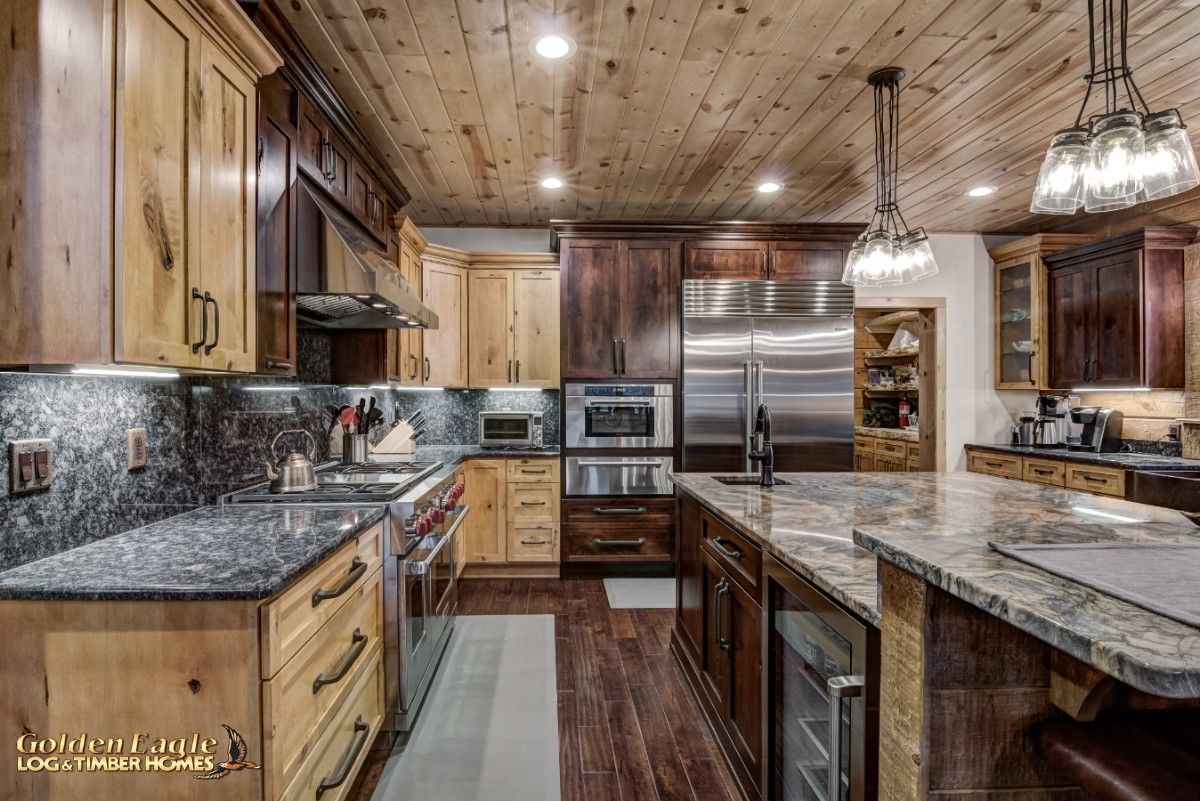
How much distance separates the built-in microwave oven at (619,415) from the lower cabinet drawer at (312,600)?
226 centimetres

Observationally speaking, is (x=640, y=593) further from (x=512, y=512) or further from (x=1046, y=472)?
(x=1046, y=472)

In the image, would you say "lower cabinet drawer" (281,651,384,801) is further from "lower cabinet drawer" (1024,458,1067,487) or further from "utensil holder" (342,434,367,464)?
"lower cabinet drawer" (1024,458,1067,487)

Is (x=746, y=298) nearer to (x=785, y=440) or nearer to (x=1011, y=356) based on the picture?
(x=785, y=440)

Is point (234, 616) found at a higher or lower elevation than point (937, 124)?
lower

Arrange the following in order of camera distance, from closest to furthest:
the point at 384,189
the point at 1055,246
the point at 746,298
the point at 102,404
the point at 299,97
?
1. the point at 102,404
2. the point at 299,97
3. the point at 384,189
4. the point at 746,298
5. the point at 1055,246

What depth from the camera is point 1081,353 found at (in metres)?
4.33

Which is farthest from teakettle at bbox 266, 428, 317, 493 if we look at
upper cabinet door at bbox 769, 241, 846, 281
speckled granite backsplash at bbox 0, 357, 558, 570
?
upper cabinet door at bbox 769, 241, 846, 281

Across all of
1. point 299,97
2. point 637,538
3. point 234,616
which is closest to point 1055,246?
point 637,538

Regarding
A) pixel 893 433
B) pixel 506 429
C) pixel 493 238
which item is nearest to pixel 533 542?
pixel 506 429

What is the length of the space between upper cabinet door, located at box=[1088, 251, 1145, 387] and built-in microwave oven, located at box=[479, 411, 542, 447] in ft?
13.2

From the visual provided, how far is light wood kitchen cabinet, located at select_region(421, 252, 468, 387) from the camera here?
170 inches

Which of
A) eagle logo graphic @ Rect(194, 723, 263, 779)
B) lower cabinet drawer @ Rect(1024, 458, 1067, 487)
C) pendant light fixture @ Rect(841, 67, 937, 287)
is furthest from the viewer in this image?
lower cabinet drawer @ Rect(1024, 458, 1067, 487)

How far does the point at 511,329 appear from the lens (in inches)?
178

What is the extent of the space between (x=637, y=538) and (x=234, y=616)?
319cm
